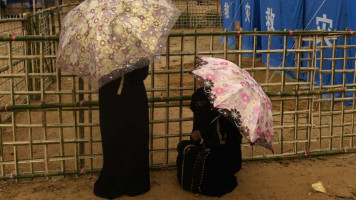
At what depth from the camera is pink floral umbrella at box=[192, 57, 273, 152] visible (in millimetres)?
3012

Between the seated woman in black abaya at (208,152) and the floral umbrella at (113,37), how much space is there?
2.49 feet

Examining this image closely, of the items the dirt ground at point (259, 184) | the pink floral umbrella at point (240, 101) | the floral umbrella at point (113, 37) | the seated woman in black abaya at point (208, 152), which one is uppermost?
the floral umbrella at point (113, 37)

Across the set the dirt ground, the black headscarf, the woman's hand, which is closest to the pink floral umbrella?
the black headscarf

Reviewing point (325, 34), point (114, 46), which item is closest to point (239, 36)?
point (325, 34)

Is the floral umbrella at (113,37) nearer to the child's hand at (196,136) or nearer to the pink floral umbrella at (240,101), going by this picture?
the pink floral umbrella at (240,101)

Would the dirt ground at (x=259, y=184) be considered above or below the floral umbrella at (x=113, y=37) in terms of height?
below

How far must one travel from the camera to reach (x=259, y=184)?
3.83m

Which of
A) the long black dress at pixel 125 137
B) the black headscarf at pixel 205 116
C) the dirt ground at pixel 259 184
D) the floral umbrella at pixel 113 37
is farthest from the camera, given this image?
the dirt ground at pixel 259 184

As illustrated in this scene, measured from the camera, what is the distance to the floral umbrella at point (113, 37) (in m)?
2.85

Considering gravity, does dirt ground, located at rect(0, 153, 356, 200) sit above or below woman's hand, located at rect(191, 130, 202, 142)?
below

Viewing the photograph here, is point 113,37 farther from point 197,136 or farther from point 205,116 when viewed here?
point 197,136

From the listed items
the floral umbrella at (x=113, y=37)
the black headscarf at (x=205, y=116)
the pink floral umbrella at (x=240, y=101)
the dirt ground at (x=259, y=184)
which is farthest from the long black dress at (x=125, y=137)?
the pink floral umbrella at (x=240, y=101)

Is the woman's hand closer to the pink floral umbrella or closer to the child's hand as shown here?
the child's hand

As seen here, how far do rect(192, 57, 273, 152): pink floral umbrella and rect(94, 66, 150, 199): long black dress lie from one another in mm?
560
